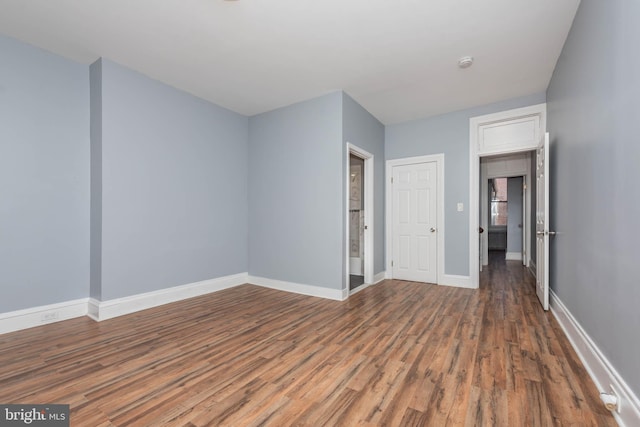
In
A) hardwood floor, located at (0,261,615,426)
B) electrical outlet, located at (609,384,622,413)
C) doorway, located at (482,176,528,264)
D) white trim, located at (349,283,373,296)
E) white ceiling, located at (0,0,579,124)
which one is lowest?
white trim, located at (349,283,373,296)

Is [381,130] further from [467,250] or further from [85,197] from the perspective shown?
[85,197]

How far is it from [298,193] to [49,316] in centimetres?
315

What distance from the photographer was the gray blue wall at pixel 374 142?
13.2ft

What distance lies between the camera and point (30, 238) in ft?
9.32

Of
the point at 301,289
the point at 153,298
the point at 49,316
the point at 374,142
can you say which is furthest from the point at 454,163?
the point at 49,316

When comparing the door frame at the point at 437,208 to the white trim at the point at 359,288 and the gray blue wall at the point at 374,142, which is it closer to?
the gray blue wall at the point at 374,142

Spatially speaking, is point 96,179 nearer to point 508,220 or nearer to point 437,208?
point 437,208

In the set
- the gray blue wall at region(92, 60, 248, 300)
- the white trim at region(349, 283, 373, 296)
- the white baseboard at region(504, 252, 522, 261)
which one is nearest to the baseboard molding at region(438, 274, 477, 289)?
the white trim at region(349, 283, 373, 296)

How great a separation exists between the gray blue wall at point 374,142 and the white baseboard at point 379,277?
0.06 meters

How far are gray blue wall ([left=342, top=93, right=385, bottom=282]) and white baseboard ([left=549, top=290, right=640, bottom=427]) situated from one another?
2.37m

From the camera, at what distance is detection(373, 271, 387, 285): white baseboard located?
4.75 meters

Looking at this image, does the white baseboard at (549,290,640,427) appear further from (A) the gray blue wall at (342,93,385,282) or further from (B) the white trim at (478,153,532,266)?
(B) the white trim at (478,153,532,266)

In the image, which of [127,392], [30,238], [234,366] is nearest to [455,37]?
[234,366]

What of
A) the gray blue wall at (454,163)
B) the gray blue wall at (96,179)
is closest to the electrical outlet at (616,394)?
the gray blue wall at (454,163)
